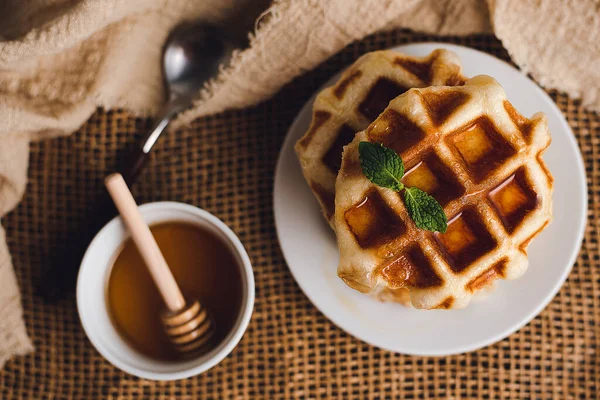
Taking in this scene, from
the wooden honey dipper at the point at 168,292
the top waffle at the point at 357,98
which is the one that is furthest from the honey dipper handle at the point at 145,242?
the top waffle at the point at 357,98

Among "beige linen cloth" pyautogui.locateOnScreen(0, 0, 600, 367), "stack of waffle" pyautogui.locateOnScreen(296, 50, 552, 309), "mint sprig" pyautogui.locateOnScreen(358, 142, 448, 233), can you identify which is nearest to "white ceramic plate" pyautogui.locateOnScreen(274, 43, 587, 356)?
"beige linen cloth" pyautogui.locateOnScreen(0, 0, 600, 367)

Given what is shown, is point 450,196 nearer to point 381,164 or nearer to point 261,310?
point 381,164

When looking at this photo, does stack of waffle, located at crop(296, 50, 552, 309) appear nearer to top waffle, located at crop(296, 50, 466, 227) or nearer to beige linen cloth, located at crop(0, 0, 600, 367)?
top waffle, located at crop(296, 50, 466, 227)

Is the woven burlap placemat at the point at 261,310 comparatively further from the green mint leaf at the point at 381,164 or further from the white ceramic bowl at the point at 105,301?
the green mint leaf at the point at 381,164

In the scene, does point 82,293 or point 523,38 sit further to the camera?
point 523,38

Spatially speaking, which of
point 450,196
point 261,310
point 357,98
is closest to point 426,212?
point 450,196

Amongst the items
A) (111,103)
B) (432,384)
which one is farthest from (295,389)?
(111,103)

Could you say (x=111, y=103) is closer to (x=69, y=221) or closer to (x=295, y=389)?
(x=69, y=221)
